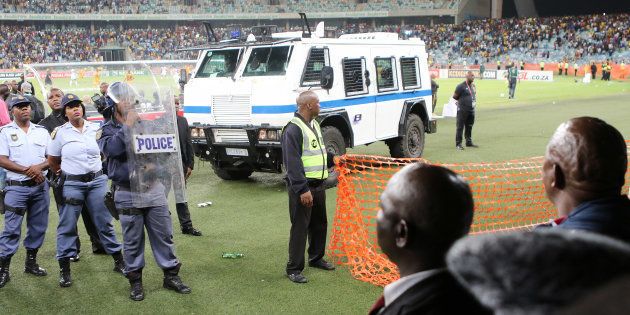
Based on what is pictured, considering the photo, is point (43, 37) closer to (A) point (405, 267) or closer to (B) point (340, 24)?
(B) point (340, 24)

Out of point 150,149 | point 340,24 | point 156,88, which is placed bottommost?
point 150,149

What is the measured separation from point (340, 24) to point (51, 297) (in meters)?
62.6

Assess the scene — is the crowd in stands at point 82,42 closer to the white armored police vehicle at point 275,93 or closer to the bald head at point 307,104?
the white armored police vehicle at point 275,93

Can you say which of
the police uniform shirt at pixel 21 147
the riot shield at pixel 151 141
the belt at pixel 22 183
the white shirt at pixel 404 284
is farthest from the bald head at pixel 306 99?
the white shirt at pixel 404 284

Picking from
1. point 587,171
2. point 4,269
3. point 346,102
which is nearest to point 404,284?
point 587,171

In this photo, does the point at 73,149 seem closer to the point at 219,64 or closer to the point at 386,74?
the point at 219,64

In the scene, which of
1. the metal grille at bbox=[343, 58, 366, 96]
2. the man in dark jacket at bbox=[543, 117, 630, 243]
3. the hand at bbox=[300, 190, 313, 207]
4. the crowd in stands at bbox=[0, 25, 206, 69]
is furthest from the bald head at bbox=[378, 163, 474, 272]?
the crowd in stands at bbox=[0, 25, 206, 69]

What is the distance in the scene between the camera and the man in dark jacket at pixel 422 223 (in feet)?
4.67

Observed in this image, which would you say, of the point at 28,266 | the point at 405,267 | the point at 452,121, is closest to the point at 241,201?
the point at 28,266

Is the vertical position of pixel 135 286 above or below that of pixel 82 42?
below

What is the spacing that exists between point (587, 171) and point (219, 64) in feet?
27.0

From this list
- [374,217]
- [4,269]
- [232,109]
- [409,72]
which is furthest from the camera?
[409,72]

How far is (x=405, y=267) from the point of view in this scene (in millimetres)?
1510

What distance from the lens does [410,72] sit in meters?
11.4
